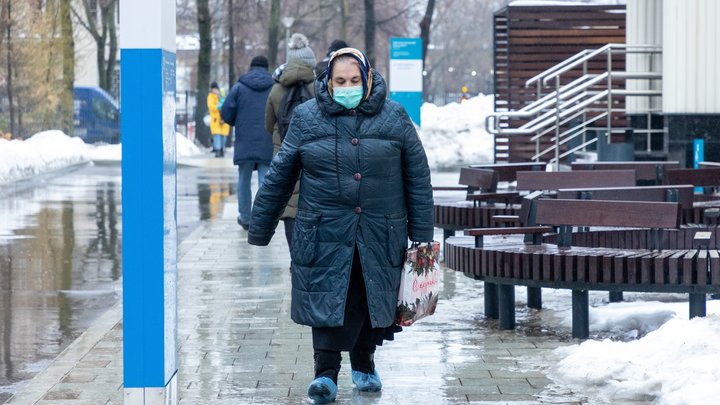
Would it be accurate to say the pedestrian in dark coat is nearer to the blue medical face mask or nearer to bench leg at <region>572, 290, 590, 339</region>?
bench leg at <region>572, 290, 590, 339</region>

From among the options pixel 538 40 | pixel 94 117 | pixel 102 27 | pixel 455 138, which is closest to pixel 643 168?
pixel 538 40

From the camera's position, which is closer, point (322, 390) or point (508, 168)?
point (322, 390)

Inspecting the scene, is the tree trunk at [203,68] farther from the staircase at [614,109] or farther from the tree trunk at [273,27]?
the staircase at [614,109]

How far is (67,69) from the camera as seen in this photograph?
38531 mm

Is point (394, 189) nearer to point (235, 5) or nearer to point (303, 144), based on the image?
point (303, 144)

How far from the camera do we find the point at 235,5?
5112 centimetres

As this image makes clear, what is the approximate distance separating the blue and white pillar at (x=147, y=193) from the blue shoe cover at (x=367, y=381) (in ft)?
5.37

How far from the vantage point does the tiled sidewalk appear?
22.9 feet

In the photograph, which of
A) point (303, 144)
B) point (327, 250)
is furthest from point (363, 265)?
point (303, 144)

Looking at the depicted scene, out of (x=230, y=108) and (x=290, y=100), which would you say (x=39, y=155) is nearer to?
(x=230, y=108)

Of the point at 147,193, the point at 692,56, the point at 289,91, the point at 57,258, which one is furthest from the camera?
the point at 692,56

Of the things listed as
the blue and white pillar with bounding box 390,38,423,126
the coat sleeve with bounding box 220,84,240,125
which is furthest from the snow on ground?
the blue and white pillar with bounding box 390,38,423,126

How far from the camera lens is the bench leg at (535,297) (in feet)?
32.1

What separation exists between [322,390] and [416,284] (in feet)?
2.16
